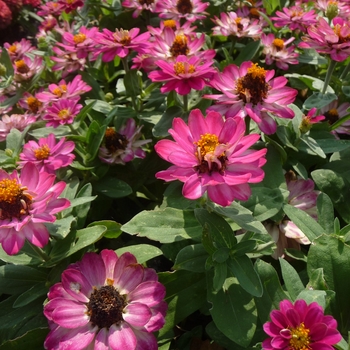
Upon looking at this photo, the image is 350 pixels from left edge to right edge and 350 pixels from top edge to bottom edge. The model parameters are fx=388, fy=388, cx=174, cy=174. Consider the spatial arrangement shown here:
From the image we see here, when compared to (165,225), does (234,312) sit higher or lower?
lower

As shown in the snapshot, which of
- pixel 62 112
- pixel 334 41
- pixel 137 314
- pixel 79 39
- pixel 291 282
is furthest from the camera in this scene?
pixel 79 39

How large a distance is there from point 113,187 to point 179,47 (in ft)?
2.08

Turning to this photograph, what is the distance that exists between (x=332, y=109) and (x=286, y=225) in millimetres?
654

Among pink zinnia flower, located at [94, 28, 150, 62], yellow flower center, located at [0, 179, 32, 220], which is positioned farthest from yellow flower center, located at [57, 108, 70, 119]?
yellow flower center, located at [0, 179, 32, 220]

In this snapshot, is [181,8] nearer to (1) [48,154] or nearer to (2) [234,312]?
(1) [48,154]

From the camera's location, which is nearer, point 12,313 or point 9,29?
point 12,313

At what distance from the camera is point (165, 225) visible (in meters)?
1.11

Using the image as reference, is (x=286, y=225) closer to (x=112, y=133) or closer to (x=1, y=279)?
(x=112, y=133)

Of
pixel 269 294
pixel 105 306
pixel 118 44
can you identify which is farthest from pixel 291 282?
pixel 118 44

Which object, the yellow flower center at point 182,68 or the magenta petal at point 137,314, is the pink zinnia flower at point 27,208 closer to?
the magenta petal at point 137,314

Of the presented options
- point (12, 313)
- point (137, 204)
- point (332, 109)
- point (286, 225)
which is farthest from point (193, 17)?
point (12, 313)

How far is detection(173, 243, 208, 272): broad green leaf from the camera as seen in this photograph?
1090 millimetres

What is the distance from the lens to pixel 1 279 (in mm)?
1176

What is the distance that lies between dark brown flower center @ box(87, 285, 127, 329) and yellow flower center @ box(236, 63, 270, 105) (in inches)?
28.3
